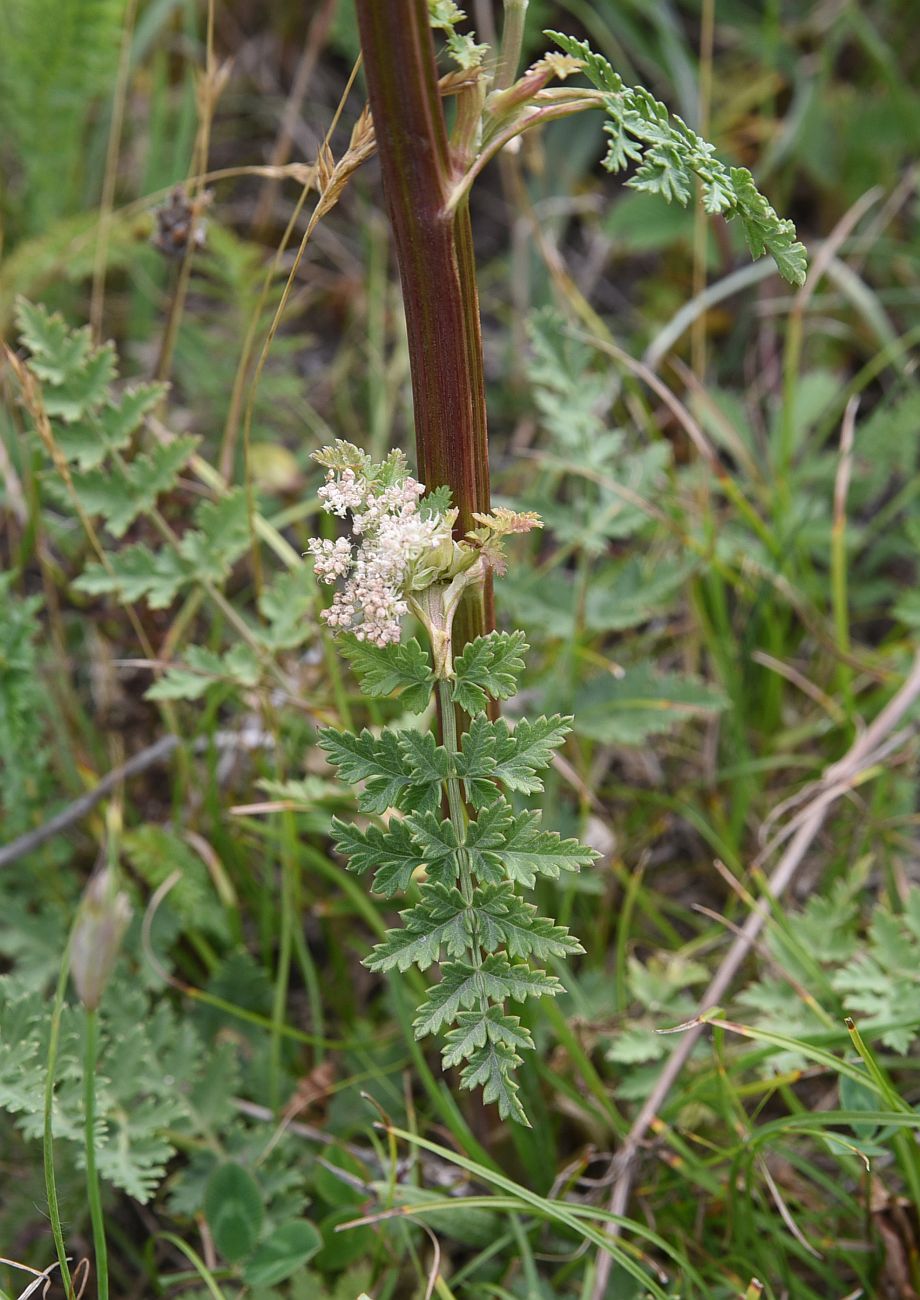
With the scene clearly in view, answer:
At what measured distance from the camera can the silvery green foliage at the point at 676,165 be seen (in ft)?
3.42

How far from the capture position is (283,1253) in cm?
154

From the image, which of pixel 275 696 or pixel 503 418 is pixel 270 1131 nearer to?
pixel 275 696

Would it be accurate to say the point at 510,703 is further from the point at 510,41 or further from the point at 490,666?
the point at 510,41

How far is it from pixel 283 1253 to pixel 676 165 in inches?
56.0

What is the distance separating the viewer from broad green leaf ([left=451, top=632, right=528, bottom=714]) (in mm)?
1098

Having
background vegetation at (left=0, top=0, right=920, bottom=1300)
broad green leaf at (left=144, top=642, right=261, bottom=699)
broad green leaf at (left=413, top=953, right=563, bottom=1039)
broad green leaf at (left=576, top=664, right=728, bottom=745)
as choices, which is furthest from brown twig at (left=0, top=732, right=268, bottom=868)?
broad green leaf at (left=413, top=953, right=563, bottom=1039)

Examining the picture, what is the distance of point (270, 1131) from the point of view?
1.65 meters

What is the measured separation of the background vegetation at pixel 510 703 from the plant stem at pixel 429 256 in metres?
0.14

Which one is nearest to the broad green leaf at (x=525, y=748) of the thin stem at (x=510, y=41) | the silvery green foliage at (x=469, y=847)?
the silvery green foliage at (x=469, y=847)

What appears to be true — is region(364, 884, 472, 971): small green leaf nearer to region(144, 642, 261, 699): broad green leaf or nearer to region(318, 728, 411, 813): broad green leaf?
region(318, 728, 411, 813): broad green leaf

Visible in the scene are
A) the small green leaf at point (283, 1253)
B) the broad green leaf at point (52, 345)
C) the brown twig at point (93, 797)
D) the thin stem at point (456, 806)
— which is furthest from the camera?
the brown twig at point (93, 797)

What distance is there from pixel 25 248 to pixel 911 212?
225 cm

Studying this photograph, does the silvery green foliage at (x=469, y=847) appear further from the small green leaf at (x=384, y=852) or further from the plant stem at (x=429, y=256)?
the plant stem at (x=429, y=256)

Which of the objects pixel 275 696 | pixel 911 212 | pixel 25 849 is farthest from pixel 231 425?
pixel 911 212
